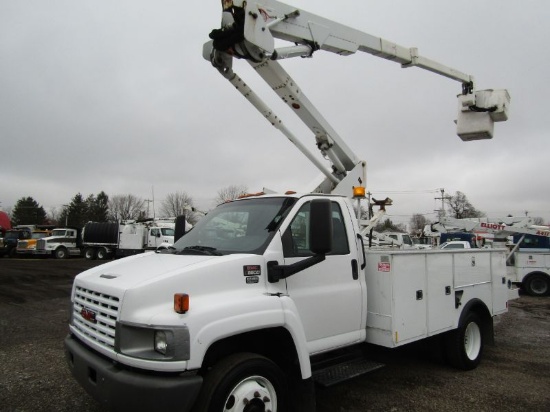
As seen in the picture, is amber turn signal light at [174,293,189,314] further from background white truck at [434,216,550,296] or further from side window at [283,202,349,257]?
background white truck at [434,216,550,296]

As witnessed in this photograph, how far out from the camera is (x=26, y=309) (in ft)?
31.6

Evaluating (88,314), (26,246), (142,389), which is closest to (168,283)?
(142,389)

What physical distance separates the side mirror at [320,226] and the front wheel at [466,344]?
3.14 m

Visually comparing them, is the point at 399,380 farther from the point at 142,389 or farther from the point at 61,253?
the point at 61,253

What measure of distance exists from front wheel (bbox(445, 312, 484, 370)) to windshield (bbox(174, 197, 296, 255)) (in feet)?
10.2

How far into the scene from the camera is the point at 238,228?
407cm

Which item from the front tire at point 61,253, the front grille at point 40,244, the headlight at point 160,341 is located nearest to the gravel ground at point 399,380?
the headlight at point 160,341

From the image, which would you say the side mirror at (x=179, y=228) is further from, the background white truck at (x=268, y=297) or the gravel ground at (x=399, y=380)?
the gravel ground at (x=399, y=380)

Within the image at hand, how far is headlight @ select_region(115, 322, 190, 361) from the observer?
2.78 m

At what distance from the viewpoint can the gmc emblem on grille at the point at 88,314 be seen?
11.1 feet

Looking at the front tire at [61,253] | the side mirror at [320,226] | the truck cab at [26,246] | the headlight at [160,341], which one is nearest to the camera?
the headlight at [160,341]

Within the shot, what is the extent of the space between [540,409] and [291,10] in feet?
17.7

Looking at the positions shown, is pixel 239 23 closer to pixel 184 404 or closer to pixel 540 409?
pixel 184 404

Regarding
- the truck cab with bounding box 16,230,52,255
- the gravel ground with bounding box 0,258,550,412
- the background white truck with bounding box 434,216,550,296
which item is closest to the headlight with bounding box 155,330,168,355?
the gravel ground with bounding box 0,258,550,412
